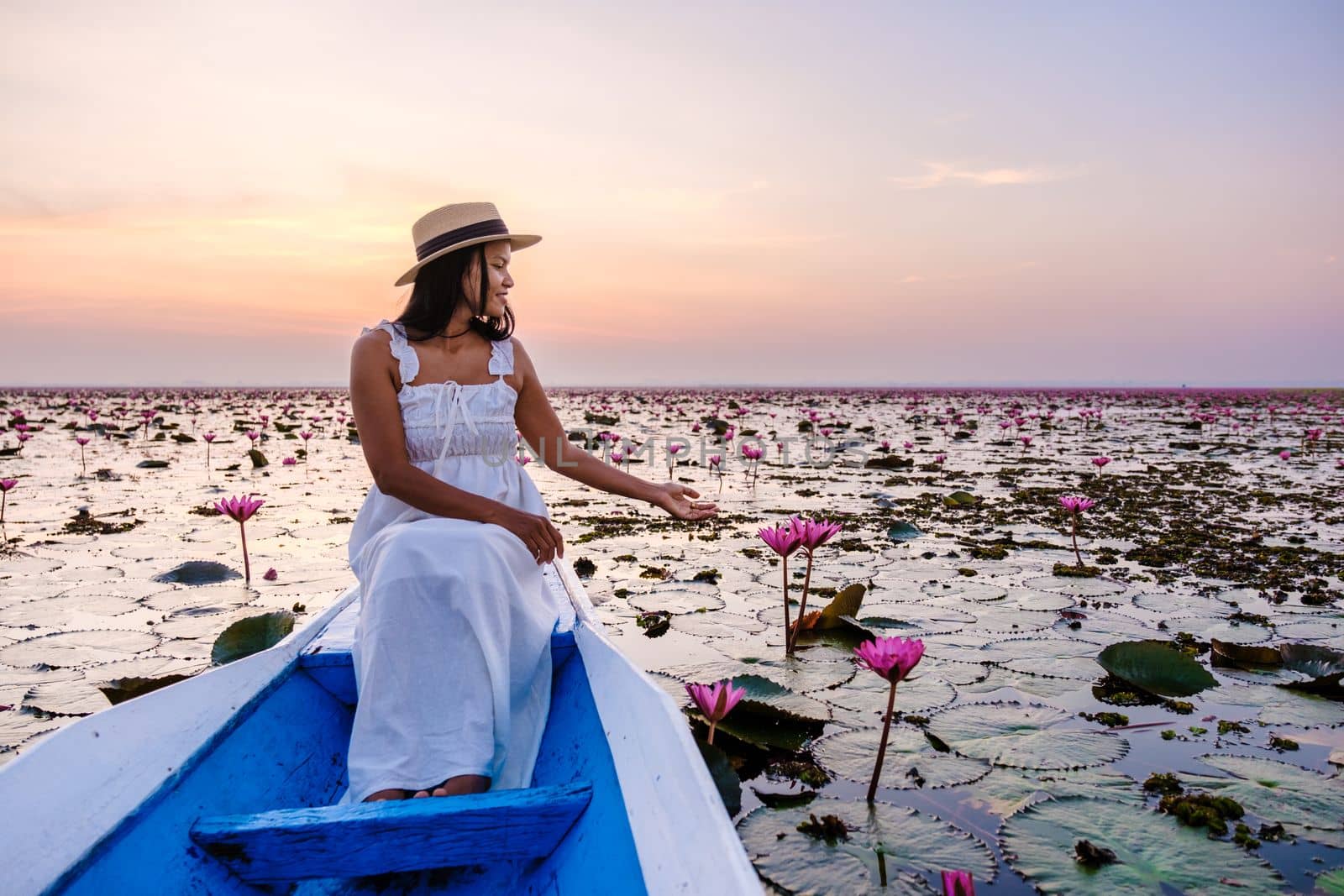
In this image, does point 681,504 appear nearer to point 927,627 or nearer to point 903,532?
point 927,627

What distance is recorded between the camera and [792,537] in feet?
9.28

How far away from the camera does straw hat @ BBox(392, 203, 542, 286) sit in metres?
2.22

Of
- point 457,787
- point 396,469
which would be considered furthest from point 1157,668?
point 396,469

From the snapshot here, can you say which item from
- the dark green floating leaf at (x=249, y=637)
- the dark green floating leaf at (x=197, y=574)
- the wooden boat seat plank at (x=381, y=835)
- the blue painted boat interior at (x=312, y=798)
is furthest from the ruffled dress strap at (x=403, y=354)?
the dark green floating leaf at (x=197, y=574)

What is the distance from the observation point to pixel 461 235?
7.29 ft

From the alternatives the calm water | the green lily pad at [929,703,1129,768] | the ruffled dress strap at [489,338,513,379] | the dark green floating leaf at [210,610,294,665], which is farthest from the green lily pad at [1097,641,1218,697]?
the dark green floating leaf at [210,610,294,665]

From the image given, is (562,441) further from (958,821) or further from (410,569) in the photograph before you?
(958,821)

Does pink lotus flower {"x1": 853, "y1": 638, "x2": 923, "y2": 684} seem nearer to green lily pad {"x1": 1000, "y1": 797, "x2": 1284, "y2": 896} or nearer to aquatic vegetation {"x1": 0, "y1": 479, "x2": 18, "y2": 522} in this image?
green lily pad {"x1": 1000, "y1": 797, "x2": 1284, "y2": 896}

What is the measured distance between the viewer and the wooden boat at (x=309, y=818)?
42.6 inches

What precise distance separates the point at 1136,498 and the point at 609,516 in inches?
173

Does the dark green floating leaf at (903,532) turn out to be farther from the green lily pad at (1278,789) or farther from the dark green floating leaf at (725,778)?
the dark green floating leaf at (725,778)

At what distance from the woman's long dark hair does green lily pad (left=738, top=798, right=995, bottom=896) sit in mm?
1603

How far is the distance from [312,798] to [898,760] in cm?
151

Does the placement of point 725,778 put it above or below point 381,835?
below
